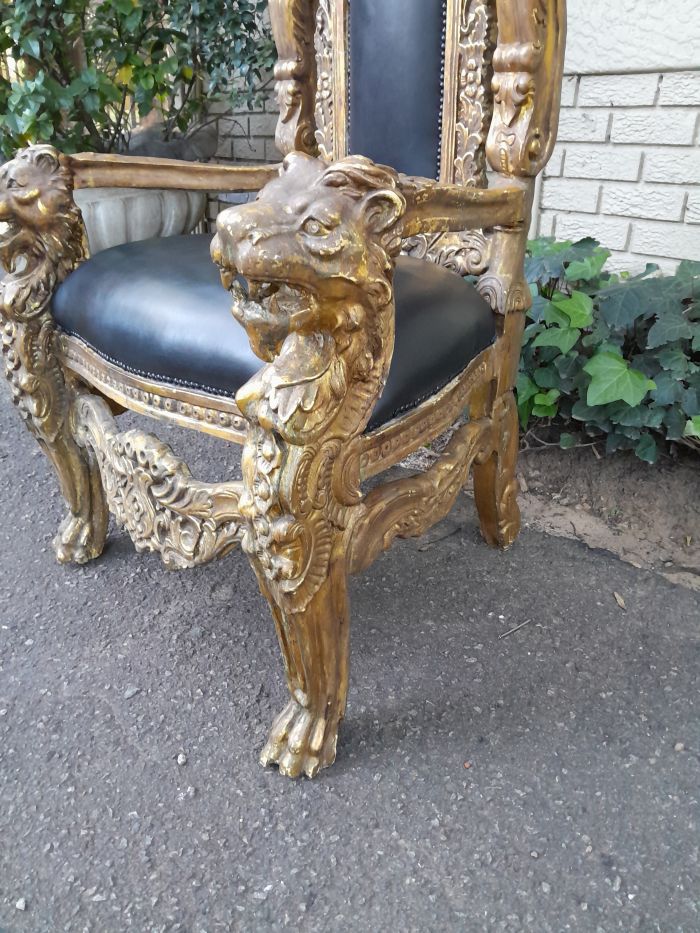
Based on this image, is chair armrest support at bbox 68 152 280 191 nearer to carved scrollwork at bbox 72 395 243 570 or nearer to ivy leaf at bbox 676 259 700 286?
carved scrollwork at bbox 72 395 243 570

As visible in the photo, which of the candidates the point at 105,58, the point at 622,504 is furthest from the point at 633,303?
the point at 105,58

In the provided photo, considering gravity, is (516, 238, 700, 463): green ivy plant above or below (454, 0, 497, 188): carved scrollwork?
below

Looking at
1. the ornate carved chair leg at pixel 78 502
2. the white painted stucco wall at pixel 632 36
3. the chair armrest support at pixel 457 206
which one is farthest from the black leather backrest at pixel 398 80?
the white painted stucco wall at pixel 632 36

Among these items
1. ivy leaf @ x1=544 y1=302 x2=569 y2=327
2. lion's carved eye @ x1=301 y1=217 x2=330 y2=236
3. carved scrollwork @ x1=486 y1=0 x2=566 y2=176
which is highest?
carved scrollwork @ x1=486 y1=0 x2=566 y2=176

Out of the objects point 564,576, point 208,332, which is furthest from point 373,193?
point 564,576

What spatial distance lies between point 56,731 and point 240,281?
2.60 ft

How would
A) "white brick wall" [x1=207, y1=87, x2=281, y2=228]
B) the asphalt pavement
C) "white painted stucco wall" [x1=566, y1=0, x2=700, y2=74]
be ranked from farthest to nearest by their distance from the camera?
"white brick wall" [x1=207, y1=87, x2=281, y2=228] → "white painted stucco wall" [x1=566, y1=0, x2=700, y2=74] → the asphalt pavement

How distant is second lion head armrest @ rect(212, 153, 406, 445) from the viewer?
2.27 feet

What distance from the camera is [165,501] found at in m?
1.03

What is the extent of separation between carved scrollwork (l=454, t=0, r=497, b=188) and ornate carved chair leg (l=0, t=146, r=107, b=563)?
2.29 feet

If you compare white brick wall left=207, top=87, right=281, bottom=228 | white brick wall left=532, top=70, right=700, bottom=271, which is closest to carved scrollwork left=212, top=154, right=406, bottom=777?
white brick wall left=532, top=70, right=700, bottom=271

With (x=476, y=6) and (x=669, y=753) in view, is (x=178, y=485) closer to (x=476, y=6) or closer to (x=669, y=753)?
(x=669, y=753)

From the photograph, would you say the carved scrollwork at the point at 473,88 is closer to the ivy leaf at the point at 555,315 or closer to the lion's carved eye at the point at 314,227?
the ivy leaf at the point at 555,315

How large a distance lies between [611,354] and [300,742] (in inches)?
46.1
